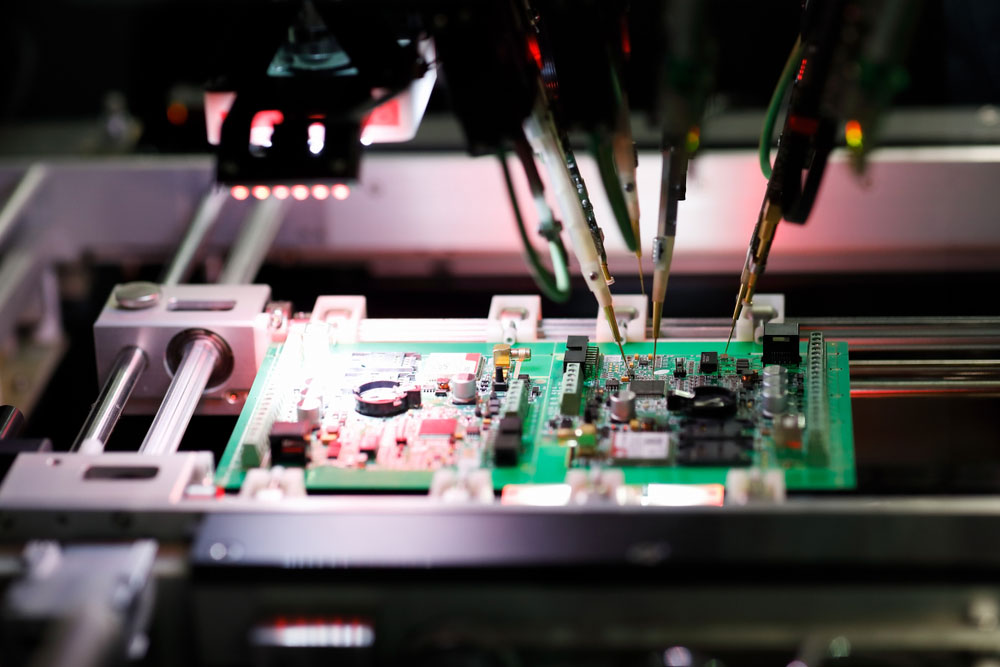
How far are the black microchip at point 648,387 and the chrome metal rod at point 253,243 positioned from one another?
45.7 inches

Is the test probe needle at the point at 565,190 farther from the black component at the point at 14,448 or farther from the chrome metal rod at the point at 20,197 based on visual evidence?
the chrome metal rod at the point at 20,197

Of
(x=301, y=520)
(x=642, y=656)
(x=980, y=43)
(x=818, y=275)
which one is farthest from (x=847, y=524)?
(x=980, y=43)

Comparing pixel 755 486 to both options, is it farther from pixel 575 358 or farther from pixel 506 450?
pixel 575 358

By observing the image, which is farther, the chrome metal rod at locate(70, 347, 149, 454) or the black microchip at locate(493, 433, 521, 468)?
the chrome metal rod at locate(70, 347, 149, 454)

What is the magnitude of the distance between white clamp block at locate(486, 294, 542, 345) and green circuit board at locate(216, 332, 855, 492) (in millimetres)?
41

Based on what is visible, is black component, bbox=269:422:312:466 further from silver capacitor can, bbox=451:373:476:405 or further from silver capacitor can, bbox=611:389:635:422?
silver capacitor can, bbox=611:389:635:422

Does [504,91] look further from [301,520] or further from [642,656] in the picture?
[642,656]

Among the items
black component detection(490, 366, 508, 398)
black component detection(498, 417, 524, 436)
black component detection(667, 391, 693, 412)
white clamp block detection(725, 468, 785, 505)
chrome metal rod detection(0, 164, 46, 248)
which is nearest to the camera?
white clamp block detection(725, 468, 785, 505)

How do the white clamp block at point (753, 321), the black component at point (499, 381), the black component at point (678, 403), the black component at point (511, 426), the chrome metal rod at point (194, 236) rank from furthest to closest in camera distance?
the chrome metal rod at point (194, 236) → the white clamp block at point (753, 321) → the black component at point (499, 381) → the black component at point (678, 403) → the black component at point (511, 426)

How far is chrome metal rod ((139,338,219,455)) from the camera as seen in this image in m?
2.29

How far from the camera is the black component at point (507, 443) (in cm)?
215

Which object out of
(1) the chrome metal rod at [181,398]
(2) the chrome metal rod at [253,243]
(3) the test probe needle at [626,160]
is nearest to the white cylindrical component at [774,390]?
(3) the test probe needle at [626,160]

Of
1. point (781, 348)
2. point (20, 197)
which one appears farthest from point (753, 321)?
point (20, 197)

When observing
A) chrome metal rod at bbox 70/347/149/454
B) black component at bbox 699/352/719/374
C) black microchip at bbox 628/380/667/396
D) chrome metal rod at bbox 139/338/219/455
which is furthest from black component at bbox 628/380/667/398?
chrome metal rod at bbox 70/347/149/454
